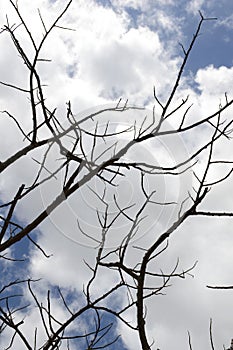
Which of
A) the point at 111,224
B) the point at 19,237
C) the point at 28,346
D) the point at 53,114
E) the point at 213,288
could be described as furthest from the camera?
the point at 111,224

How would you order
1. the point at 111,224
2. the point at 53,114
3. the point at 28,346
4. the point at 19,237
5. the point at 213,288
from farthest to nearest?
the point at 111,224 → the point at 28,346 → the point at 53,114 → the point at 213,288 → the point at 19,237

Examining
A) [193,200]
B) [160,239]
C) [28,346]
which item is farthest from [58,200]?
[28,346]

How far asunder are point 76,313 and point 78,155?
1.51 m

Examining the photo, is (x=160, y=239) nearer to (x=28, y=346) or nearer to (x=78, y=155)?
(x=78, y=155)

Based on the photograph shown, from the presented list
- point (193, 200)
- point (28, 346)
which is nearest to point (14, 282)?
point (28, 346)

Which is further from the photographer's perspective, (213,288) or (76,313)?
(76,313)

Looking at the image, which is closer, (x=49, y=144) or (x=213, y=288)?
(x=213, y=288)

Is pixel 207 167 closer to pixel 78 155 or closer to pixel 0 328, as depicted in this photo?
pixel 78 155

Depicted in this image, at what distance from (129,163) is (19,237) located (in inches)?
38.6

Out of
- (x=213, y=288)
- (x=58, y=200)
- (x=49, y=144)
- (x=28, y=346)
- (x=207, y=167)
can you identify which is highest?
(x=207, y=167)

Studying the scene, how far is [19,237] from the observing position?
2854mm

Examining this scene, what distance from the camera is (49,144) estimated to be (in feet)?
10.9

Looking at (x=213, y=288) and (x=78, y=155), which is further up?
(x=78, y=155)

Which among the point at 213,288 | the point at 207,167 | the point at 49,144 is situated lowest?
the point at 213,288
